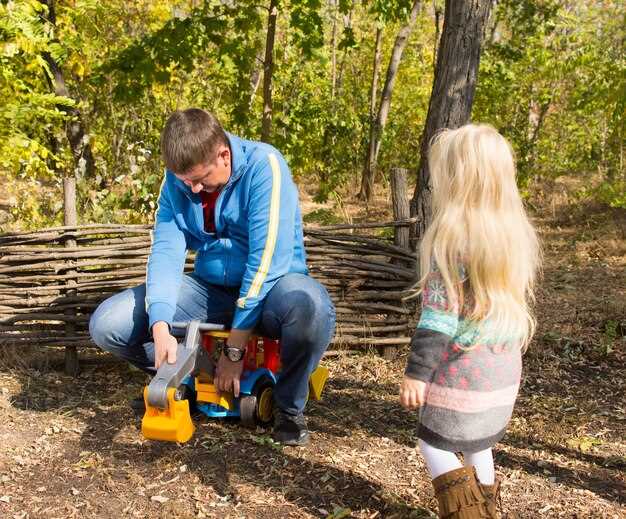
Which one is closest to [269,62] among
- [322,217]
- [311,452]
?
[322,217]

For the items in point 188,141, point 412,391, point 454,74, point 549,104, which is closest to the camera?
point 412,391

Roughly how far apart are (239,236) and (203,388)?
624 millimetres

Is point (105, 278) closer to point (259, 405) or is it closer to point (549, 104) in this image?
point (259, 405)

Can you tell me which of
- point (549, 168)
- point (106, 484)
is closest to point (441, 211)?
point (106, 484)

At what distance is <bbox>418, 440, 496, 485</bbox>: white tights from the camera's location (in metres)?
1.91

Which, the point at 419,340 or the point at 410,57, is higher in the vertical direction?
the point at 410,57

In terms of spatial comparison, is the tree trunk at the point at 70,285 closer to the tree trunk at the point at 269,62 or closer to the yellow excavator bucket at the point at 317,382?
the yellow excavator bucket at the point at 317,382

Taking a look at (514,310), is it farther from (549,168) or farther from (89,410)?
(549,168)

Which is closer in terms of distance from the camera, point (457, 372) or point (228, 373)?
point (457, 372)

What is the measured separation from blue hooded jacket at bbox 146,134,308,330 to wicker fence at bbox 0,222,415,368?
68 centimetres

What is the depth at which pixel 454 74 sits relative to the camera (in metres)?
3.94

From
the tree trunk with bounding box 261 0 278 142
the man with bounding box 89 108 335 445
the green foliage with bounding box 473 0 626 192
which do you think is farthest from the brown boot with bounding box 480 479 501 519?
the green foliage with bounding box 473 0 626 192

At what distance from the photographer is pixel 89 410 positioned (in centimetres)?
305

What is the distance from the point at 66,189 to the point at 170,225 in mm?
1005
